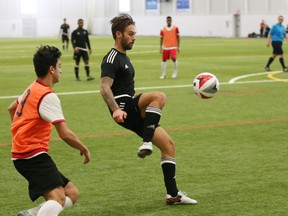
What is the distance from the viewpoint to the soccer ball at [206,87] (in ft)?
29.0

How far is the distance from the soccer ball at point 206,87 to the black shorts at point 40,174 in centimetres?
336

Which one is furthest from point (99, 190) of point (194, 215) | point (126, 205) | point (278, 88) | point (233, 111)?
point (278, 88)

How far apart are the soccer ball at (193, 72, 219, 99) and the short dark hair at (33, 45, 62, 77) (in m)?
3.32

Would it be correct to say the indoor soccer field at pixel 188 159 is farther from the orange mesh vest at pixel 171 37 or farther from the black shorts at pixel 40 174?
the orange mesh vest at pixel 171 37

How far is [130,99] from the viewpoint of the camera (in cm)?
749

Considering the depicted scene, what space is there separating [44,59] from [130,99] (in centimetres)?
181

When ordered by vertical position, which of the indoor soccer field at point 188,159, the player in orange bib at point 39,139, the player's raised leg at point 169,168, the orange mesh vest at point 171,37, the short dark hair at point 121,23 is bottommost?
the indoor soccer field at point 188,159

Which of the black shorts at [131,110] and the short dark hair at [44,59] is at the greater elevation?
the short dark hair at [44,59]

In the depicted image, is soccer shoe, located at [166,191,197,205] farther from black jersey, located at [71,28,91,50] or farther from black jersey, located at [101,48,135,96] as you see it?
black jersey, located at [71,28,91,50]

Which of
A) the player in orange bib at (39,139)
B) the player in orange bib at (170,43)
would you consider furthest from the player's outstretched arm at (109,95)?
the player in orange bib at (170,43)

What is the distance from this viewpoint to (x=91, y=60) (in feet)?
123

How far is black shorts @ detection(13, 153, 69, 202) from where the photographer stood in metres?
5.89

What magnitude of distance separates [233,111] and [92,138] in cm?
455

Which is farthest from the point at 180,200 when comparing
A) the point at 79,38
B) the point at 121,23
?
the point at 79,38
